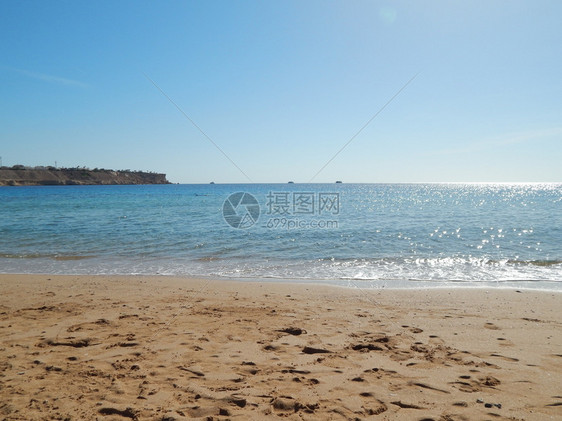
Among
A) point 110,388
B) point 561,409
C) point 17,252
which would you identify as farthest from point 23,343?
point 17,252

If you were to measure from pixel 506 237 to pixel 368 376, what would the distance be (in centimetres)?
1704

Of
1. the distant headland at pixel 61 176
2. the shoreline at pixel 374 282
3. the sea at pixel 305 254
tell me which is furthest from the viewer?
the distant headland at pixel 61 176

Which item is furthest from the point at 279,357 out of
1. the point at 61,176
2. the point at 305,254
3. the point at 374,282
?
the point at 61,176

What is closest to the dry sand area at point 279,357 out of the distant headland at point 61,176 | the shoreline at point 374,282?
the shoreline at point 374,282

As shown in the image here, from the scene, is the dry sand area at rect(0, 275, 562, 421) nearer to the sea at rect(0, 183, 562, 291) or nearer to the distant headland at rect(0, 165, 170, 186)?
the sea at rect(0, 183, 562, 291)

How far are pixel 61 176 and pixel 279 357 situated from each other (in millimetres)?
155995

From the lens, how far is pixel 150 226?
70.2 feet

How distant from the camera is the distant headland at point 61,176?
393ft

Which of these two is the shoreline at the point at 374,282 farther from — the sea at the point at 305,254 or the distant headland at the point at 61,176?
the distant headland at the point at 61,176

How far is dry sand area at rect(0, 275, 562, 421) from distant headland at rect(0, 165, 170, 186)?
142071 mm

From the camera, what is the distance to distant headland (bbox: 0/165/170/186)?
11975 centimetres

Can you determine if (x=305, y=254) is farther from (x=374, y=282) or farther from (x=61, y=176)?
(x=61, y=176)

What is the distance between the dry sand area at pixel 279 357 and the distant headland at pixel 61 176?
142 m

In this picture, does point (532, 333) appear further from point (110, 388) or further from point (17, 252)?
point (17, 252)
